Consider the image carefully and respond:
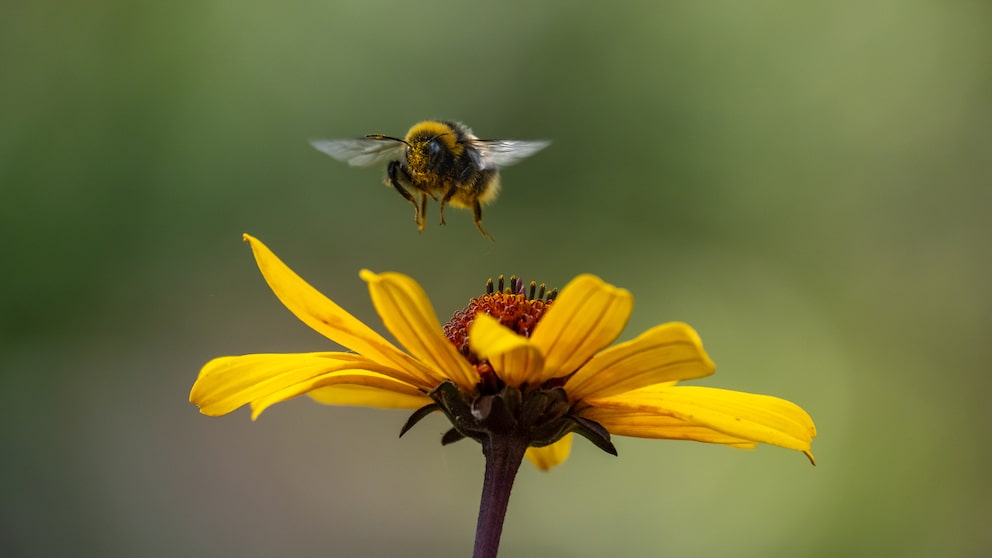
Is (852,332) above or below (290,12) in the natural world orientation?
below

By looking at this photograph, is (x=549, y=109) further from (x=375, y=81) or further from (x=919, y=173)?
(x=919, y=173)

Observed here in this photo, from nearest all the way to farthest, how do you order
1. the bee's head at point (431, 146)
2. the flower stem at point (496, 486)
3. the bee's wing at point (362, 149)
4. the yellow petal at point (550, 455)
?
the flower stem at point (496, 486)
the yellow petal at point (550, 455)
the bee's head at point (431, 146)
the bee's wing at point (362, 149)

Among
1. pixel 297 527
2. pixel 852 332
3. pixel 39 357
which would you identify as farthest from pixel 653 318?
pixel 39 357

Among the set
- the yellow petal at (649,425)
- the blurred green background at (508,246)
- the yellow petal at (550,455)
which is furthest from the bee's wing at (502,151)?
the blurred green background at (508,246)

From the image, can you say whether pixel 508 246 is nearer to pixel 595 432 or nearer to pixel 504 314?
pixel 504 314

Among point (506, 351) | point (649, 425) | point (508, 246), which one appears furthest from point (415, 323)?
point (508, 246)

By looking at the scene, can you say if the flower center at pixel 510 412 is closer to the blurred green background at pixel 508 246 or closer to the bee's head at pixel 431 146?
the bee's head at pixel 431 146
